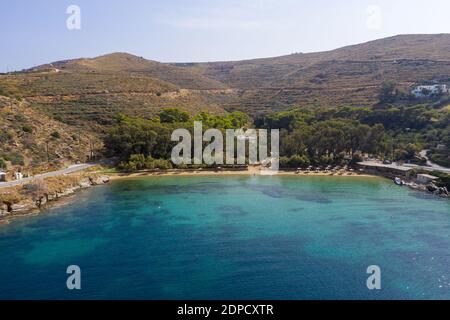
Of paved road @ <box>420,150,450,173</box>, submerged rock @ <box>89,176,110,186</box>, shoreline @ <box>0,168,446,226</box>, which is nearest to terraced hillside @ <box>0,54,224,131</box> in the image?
shoreline @ <box>0,168,446,226</box>

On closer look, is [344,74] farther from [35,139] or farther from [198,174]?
[35,139]

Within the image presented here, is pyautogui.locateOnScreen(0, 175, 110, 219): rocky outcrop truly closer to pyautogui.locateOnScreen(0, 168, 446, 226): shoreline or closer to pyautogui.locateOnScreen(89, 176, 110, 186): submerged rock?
pyautogui.locateOnScreen(0, 168, 446, 226): shoreline

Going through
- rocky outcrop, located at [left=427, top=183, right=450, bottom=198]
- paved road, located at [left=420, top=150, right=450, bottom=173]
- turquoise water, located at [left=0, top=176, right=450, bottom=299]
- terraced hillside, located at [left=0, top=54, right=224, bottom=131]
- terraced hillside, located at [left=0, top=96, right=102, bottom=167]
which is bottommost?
turquoise water, located at [left=0, top=176, right=450, bottom=299]

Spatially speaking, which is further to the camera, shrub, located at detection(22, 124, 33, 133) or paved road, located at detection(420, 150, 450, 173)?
shrub, located at detection(22, 124, 33, 133)

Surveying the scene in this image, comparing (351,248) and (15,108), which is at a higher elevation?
(15,108)
